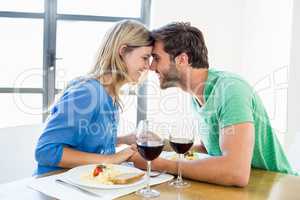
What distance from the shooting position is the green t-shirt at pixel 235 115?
4.61 feet

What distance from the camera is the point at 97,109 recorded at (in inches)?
61.1

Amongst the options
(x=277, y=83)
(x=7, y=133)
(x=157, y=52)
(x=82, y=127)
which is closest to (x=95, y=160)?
(x=82, y=127)

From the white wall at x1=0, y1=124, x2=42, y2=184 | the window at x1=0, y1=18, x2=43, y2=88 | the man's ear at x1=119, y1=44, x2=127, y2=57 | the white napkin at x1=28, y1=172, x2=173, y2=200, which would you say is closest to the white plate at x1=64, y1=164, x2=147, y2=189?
the white napkin at x1=28, y1=172, x2=173, y2=200

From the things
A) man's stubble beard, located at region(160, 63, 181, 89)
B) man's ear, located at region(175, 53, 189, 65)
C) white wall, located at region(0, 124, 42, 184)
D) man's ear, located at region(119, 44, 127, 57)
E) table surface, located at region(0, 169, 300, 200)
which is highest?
man's ear, located at region(119, 44, 127, 57)

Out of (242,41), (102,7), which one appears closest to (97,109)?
(102,7)

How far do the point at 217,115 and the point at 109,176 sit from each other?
19.9 inches

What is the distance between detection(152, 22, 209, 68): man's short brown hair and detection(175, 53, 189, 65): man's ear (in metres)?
0.01

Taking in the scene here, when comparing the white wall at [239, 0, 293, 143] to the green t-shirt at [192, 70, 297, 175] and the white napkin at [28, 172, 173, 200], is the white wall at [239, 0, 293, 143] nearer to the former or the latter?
the green t-shirt at [192, 70, 297, 175]

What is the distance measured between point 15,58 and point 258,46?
1.92 m

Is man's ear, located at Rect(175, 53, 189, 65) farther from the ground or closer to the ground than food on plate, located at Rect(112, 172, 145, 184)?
farther from the ground

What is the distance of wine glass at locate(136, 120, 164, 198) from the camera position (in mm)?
1142

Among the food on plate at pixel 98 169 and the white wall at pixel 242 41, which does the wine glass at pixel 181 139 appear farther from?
the white wall at pixel 242 41

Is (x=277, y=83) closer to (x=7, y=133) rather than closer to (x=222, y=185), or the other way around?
(x=222, y=185)

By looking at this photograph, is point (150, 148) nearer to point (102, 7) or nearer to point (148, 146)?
point (148, 146)
